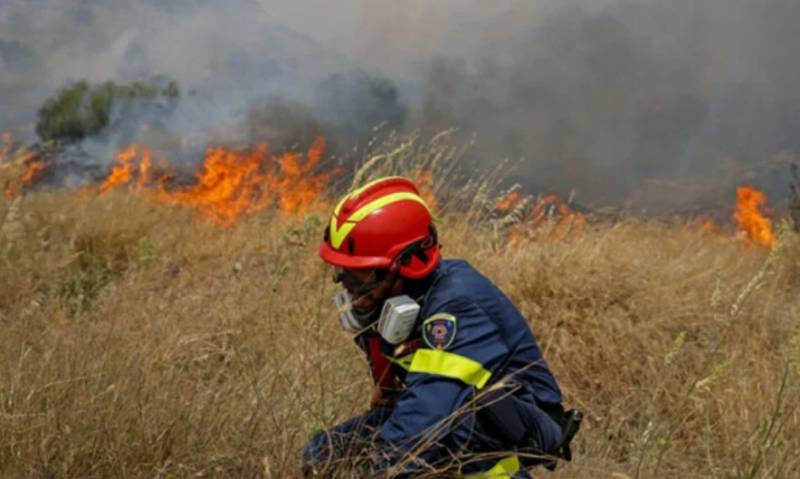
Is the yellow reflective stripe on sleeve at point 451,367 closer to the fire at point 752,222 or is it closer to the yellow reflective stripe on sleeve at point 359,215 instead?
the yellow reflective stripe on sleeve at point 359,215

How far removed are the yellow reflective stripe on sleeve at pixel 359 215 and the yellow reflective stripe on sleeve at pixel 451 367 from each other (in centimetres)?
45

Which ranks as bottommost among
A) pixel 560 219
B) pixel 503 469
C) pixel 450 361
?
pixel 560 219

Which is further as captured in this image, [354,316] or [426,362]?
[354,316]

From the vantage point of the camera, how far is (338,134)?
1628cm

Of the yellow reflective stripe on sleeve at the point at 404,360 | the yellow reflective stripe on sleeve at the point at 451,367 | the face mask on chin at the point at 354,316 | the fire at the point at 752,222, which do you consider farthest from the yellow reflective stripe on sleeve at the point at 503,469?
the fire at the point at 752,222

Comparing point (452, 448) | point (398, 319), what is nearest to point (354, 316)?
point (398, 319)

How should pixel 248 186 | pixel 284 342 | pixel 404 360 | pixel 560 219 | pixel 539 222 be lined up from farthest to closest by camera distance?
pixel 248 186, pixel 560 219, pixel 539 222, pixel 284 342, pixel 404 360

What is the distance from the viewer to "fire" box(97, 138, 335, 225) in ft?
20.6

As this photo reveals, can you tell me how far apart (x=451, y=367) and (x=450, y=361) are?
0.02 m

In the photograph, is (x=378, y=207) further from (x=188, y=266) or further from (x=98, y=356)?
(x=188, y=266)

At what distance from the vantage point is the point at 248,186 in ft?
22.7

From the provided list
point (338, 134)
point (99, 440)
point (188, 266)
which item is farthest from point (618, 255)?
point (338, 134)

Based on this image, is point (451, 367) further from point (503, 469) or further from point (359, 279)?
point (359, 279)

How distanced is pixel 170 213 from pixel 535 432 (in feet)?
17.5
